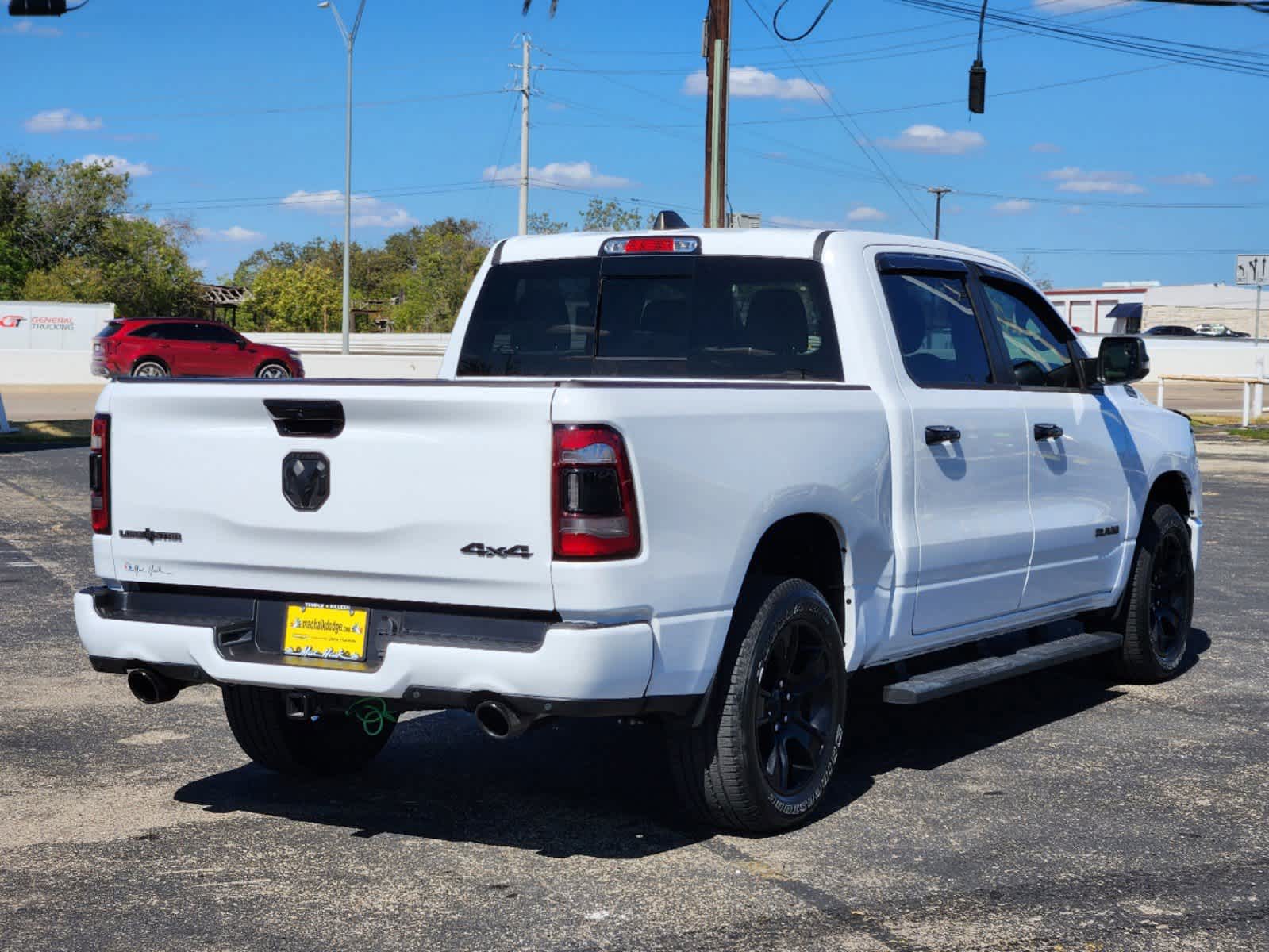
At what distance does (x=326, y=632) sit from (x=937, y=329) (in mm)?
2828

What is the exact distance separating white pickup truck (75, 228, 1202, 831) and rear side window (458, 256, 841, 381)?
1cm

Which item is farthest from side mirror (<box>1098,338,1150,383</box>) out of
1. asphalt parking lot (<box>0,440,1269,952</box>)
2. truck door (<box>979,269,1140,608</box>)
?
asphalt parking lot (<box>0,440,1269,952</box>)

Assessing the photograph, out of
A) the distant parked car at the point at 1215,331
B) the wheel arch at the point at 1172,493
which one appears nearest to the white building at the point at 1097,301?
the distant parked car at the point at 1215,331

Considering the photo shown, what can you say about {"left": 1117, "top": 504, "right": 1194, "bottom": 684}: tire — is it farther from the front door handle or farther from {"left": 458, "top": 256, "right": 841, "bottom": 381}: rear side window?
{"left": 458, "top": 256, "right": 841, "bottom": 381}: rear side window

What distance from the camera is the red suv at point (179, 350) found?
36875 millimetres

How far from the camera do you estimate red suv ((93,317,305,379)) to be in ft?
121

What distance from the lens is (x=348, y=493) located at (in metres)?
4.79

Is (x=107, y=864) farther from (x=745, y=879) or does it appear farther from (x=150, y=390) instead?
(x=745, y=879)

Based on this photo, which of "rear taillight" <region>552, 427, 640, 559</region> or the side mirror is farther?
the side mirror

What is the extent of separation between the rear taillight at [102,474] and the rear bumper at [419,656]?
0.29 metres

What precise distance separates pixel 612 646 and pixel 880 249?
8.05ft

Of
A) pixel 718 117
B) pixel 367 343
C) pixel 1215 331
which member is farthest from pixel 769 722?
pixel 1215 331
